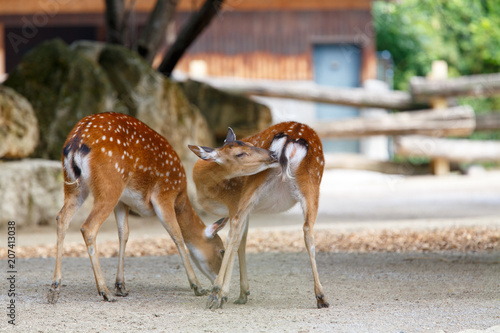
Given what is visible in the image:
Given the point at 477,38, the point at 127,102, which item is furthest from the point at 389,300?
the point at 477,38

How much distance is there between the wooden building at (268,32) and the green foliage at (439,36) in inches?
74.7

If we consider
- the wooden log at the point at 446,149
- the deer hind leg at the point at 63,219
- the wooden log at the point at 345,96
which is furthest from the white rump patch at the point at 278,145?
the wooden log at the point at 446,149

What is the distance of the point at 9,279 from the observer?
5.30 metres

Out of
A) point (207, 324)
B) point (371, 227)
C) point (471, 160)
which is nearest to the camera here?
point (207, 324)

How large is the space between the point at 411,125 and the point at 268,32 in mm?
4953

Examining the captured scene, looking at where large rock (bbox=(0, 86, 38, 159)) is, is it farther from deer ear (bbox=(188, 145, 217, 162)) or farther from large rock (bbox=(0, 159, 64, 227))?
deer ear (bbox=(188, 145, 217, 162))

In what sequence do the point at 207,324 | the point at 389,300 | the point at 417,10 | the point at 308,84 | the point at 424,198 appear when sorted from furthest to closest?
1. the point at 417,10
2. the point at 308,84
3. the point at 424,198
4. the point at 389,300
5. the point at 207,324

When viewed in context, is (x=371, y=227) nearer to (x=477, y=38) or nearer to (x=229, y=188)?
(x=229, y=188)

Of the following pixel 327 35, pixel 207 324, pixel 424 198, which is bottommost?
pixel 424 198

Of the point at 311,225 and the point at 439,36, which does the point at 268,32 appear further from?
the point at 311,225

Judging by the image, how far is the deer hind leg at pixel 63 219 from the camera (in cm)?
446

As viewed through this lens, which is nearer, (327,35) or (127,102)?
(127,102)

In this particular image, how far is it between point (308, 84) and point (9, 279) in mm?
13165

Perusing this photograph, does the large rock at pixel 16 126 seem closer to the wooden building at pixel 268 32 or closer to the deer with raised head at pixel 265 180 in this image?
the deer with raised head at pixel 265 180
